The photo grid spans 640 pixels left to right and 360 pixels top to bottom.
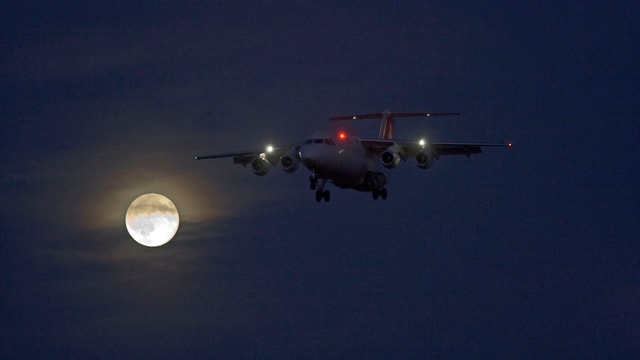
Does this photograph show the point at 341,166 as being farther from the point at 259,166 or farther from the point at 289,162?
the point at 259,166

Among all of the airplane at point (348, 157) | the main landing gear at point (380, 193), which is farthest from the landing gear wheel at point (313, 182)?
the main landing gear at point (380, 193)

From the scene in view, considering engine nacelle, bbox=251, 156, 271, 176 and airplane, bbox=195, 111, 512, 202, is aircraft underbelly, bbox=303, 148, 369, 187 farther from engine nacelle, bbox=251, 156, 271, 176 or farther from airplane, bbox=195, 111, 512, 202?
engine nacelle, bbox=251, 156, 271, 176

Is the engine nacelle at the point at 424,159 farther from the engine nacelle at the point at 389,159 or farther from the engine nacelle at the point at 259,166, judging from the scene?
the engine nacelle at the point at 259,166

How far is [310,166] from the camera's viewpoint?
42031 millimetres

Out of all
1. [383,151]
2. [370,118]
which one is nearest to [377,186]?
[383,151]

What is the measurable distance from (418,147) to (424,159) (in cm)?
86

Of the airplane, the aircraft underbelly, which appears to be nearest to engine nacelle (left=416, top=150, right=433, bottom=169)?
the airplane

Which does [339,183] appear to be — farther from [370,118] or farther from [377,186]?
[370,118]

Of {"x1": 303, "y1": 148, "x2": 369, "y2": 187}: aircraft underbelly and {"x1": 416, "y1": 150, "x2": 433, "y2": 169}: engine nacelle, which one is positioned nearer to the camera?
{"x1": 303, "y1": 148, "x2": 369, "y2": 187}: aircraft underbelly

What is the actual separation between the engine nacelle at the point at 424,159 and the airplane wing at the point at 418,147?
0.91ft

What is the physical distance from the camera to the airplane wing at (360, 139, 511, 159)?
4569 centimetres

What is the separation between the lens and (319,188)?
45.4m

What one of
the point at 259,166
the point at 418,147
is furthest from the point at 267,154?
the point at 418,147

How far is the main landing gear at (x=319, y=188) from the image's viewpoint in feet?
147
